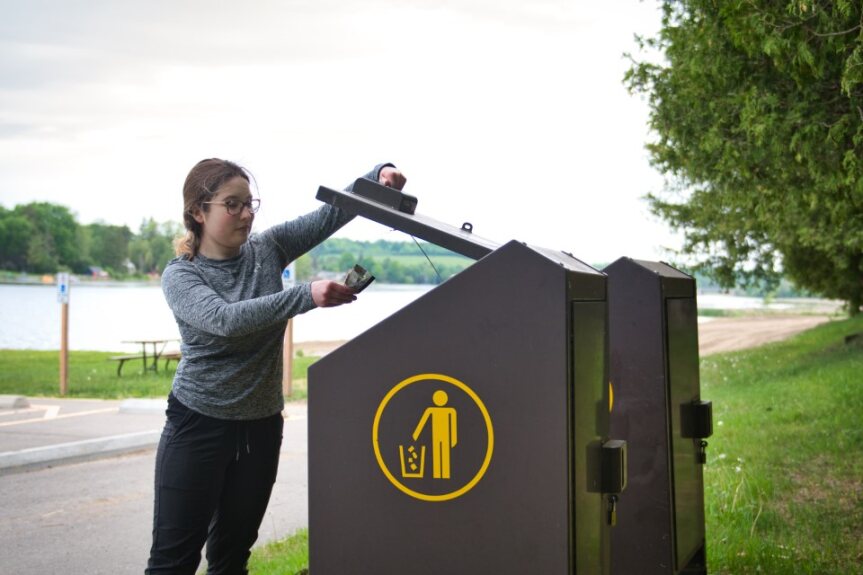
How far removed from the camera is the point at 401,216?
8.99 ft

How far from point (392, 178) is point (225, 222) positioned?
0.54 meters

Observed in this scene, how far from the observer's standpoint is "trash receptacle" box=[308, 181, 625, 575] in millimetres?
2301

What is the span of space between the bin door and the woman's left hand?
121 cm

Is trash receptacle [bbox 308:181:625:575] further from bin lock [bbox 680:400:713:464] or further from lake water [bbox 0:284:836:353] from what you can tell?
lake water [bbox 0:284:836:353]

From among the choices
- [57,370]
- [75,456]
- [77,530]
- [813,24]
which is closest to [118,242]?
[57,370]

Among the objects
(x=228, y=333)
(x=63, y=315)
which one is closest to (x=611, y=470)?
(x=228, y=333)

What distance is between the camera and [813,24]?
4.62 m

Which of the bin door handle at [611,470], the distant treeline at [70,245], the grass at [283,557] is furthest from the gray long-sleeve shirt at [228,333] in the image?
the distant treeline at [70,245]

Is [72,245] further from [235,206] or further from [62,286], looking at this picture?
[235,206]

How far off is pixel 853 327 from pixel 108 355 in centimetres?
1917

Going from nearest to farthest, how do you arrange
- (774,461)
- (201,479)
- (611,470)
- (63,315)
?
(611,470)
(201,479)
(774,461)
(63,315)

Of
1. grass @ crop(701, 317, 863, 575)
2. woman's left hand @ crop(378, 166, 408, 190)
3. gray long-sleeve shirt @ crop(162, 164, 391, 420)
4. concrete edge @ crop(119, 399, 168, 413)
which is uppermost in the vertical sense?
woman's left hand @ crop(378, 166, 408, 190)

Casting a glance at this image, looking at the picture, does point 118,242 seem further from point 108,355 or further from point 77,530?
point 77,530

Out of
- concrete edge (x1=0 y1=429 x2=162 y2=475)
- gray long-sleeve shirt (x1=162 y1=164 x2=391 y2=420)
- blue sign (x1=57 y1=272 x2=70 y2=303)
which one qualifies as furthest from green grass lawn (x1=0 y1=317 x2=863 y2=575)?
concrete edge (x1=0 y1=429 x2=162 y2=475)
